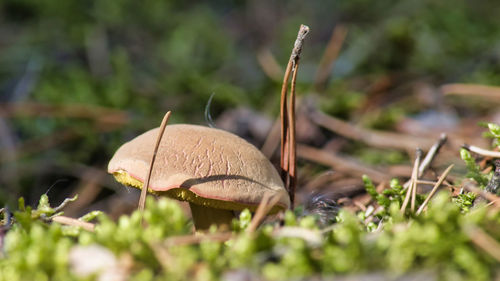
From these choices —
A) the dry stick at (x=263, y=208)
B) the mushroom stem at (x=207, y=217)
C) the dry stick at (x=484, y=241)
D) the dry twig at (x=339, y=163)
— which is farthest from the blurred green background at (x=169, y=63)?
the dry stick at (x=484, y=241)

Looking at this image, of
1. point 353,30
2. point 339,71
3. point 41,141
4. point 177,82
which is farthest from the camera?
point 353,30

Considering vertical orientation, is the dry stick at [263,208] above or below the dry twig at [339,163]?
above

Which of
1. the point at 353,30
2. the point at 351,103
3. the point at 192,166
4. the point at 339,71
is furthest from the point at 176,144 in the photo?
the point at 353,30

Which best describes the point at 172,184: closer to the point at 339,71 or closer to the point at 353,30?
the point at 339,71

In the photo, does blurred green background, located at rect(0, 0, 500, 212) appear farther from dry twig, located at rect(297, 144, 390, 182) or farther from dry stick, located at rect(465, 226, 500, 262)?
dry stick, located at rect(465, 226, 500, 262)

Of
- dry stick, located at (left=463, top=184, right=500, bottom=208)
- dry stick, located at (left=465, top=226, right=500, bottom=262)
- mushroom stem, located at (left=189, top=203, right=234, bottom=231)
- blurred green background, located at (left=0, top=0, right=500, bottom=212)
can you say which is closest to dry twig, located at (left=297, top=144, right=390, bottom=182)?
blurred green background, located at (left=0, top=0, right=500, bottom=212)

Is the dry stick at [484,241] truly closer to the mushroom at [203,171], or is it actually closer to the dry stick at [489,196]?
the dry stick at [489,196]

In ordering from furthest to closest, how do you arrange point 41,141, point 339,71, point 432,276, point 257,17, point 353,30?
point 257,17 → point 353,30 → point 339,71 → point 41,141 → point 432,276
